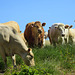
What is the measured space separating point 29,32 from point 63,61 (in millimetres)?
4665

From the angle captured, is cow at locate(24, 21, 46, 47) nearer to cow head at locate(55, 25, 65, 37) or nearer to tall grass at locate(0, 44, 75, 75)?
cow head at locate(55, 25, 65, 37)

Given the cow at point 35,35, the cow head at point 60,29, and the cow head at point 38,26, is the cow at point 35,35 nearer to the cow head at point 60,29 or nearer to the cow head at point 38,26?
the cow head at point 38,26

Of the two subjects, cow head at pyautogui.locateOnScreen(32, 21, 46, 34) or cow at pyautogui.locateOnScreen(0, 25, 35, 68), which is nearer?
cow at pyautogui.locateOnScreen(0, 25, 35, 68)

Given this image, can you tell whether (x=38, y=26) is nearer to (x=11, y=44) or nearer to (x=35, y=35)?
(x=35, y=35)

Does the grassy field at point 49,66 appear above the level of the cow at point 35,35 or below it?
below

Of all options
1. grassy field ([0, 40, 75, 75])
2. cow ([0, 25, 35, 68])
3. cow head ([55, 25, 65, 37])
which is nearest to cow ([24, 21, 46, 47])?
cow head ([55, 25, 65, 37])

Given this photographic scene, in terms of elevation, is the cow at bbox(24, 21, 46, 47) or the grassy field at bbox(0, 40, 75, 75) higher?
the cow at bbox(24, 21, 46, 47)

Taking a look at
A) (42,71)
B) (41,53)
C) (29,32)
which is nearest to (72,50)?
(41,53)

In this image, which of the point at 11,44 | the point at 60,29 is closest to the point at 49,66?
the point at 11,44

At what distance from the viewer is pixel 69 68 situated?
724 cm

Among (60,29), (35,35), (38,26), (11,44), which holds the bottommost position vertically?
(11,44)

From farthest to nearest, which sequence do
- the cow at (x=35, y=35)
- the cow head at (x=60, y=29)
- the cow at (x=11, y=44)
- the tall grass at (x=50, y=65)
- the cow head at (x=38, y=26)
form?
the cow head at (x=60, y=29)
the cow at (x=35, y=35)
the cow head at (x=38, y=26)
the cow at (x=11, y=44)
the tall grass at (x=50, y=65)

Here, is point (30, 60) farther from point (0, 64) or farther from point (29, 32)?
point (29, 32)

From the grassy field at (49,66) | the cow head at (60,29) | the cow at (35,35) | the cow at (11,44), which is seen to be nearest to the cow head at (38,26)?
the cow at (35,35)
